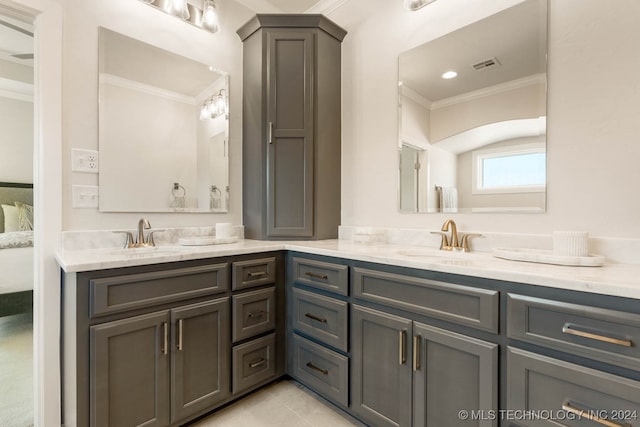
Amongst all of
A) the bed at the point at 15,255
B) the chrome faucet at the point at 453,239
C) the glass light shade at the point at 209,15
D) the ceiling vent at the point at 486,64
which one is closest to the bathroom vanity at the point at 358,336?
the chrome faucet at the point at 453,239

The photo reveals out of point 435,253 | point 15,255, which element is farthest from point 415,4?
point 15,255

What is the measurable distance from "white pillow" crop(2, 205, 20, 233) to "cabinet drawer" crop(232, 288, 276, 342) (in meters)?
2.83

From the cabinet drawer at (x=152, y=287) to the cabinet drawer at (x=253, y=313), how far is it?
Result: 0.50 feet

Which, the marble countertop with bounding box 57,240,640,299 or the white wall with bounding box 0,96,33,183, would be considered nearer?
the marble countertop with bounding box 57,240,640,299

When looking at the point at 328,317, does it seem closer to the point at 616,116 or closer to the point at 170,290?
the point at 170,290

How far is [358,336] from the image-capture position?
1516mm

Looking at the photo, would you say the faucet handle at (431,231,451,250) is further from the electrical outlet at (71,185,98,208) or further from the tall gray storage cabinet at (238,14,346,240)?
the electrical outlet at (71,185,98,208)

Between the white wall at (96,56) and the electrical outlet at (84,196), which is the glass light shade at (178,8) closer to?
the white wall at (96,56)

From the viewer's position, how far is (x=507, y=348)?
1.04 m

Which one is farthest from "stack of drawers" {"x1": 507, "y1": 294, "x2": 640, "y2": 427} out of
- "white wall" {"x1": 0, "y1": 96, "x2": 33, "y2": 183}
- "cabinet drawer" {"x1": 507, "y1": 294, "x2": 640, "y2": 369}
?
"white wall" {"x1": 0, "y1": 96, "x2": 33, "y2": 183}

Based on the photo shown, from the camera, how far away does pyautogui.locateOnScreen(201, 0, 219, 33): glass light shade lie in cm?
213

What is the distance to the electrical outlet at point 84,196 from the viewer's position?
5.53 ft

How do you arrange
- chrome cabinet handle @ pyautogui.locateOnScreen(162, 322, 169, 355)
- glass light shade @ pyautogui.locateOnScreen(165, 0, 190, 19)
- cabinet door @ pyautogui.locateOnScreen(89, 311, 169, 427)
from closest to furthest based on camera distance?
cabinet door @ pyautogui.locateOnScreen(89, 311, 169, 427) < chrome cabinet handle @ pyautogui.locateOnScreen(162, 322, 169, 355) < glass light shade @ pyautogui.locateOnScreen(165, 0, 190, 19)

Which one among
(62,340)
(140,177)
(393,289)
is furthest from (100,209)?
(393,289)
